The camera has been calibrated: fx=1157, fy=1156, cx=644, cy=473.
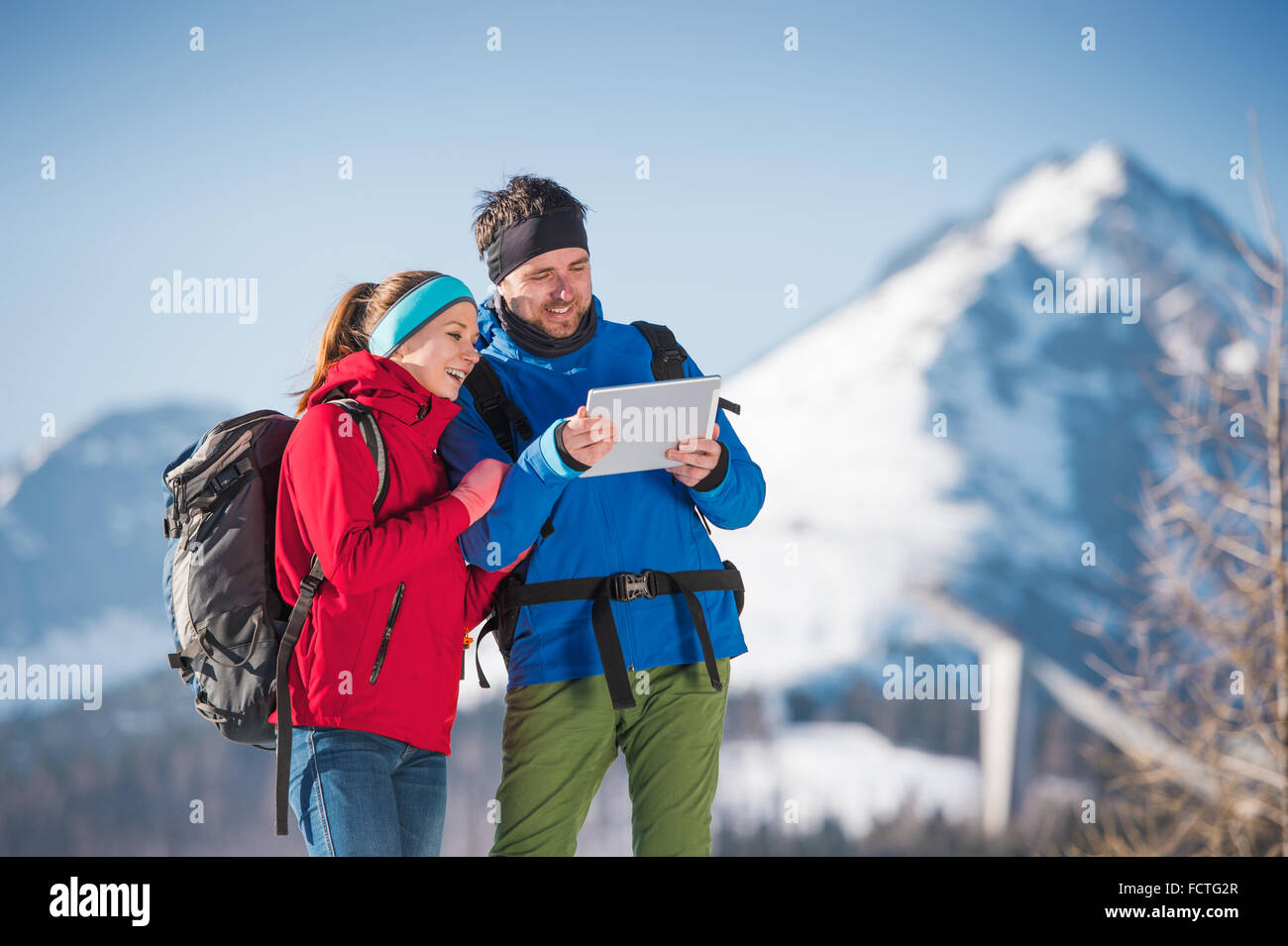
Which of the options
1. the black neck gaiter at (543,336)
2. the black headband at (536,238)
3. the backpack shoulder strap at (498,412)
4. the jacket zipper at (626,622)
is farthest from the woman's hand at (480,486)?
the black headband at (536,238)

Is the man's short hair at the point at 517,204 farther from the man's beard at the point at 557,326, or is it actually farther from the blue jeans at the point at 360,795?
the blue jeans at the point at 360,795

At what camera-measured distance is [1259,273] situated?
15.3 meters

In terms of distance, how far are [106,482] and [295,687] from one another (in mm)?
67074

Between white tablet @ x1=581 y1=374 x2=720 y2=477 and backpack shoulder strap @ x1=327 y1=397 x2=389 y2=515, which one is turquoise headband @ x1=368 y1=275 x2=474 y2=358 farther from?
white tablet @ x1=581 y1=374 x2=720 y2=477

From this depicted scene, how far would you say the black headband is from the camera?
3.14 m

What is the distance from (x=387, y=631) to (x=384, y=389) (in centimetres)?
57

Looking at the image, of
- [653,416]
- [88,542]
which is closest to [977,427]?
[88,542]

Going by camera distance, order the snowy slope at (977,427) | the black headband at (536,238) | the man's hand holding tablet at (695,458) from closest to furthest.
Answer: the man's hand holding tablet at (695,458) → the black headband at (536,238) → the snowy slope at (977,427)

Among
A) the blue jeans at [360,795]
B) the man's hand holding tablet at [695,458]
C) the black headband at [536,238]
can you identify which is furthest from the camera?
the black headband at [536,238]

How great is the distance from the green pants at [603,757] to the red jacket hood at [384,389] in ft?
2.42

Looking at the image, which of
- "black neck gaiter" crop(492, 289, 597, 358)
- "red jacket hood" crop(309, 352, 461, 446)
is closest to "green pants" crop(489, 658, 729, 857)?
"red jacket hood" crop(309, 352, 461, 446)

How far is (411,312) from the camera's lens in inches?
113

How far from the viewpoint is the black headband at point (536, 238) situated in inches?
124
